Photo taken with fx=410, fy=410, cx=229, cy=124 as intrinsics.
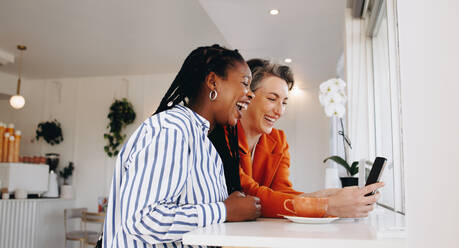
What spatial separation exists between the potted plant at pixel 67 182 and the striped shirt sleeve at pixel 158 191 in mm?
5469

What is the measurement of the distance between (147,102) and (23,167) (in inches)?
74.2

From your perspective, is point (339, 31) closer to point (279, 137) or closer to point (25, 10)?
point (279, 137)

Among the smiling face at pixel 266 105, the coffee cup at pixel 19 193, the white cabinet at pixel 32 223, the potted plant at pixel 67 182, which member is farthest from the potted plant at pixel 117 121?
the smiling face at pixel 266 105

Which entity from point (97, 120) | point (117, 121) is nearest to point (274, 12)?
point (117, 121)

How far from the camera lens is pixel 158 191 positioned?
2.77 ft

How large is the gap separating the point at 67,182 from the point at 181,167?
5779mm

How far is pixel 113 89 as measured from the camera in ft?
20.6

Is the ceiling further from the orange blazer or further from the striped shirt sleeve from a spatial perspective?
the striped shirt sleeve

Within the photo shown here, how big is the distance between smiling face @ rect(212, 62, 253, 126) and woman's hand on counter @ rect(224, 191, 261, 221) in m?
0.21

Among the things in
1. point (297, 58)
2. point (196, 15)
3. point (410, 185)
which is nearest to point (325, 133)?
point (297, 58)

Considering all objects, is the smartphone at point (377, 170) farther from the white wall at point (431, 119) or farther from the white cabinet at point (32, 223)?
the white cabinet at point (32, 223)

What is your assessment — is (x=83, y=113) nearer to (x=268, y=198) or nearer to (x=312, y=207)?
(x=268, y=198)

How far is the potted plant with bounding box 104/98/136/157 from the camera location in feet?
19.6

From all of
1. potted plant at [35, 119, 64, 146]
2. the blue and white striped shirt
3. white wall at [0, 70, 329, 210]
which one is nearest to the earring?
the blue and white striped shirt
